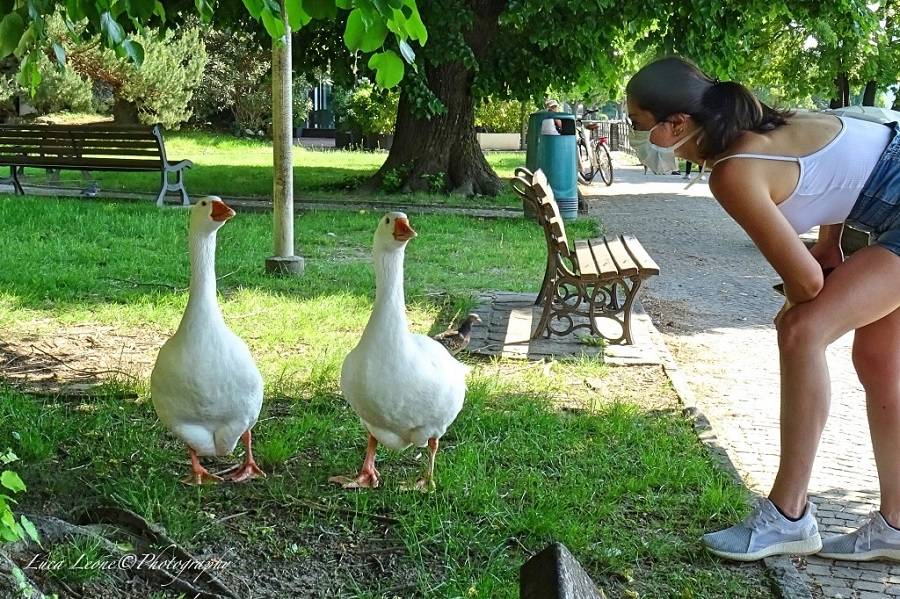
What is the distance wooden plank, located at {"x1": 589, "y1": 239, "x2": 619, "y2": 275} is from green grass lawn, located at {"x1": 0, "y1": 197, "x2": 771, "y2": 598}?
689mm

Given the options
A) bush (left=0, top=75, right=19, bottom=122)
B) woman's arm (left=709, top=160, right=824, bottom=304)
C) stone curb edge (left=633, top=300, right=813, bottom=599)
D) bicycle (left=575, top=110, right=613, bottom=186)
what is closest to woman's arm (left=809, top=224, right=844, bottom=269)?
woman's arm (left=709, top=160, right=824, bottom=304)

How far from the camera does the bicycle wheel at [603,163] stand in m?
22.1

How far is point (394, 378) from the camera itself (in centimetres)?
404

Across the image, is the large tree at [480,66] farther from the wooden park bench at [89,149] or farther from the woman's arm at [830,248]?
the woman's arm at [830,248]

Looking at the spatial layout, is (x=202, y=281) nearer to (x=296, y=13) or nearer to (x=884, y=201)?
(x=296, y=13)

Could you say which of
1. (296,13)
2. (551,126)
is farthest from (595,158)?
(296,13)

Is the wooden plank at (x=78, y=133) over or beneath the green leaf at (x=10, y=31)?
beneath

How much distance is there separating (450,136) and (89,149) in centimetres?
584

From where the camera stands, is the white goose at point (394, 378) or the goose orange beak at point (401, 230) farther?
the goose orange beak at point (401, 230)

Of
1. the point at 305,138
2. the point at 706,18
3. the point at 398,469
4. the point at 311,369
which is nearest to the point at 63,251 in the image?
the point at 311,369

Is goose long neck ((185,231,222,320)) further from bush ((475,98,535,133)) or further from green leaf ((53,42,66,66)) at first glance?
bush ((475,98,535,133))

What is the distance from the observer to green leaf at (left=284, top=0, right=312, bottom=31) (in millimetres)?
3148

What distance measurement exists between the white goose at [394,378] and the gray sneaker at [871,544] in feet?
5.48

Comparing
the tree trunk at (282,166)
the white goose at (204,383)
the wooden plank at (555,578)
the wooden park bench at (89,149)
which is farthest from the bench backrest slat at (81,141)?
the wooden plank at (555,578)
